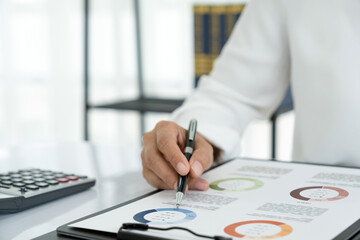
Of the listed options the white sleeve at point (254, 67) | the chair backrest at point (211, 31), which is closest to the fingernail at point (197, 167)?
the white sleeve at point (254, 67)

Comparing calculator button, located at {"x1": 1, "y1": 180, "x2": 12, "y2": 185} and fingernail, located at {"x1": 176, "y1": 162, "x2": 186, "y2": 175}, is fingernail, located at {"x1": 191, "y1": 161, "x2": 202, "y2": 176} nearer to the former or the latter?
fingernail, located at {"x1": 176, "y1": 162, "x2": 186, "y2": 175}

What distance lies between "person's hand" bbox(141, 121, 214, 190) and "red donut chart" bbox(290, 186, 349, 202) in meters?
0.12

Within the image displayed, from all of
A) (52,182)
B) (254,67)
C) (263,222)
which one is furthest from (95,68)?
(263,222)

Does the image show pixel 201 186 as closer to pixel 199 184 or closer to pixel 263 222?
pixel 199 184

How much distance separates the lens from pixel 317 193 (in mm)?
700

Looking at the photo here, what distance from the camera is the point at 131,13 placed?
8.50 feet

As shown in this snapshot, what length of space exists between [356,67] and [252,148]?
138 cm

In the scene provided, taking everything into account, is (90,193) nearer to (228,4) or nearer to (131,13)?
A: (228,4)

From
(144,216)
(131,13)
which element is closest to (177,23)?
(131,13)

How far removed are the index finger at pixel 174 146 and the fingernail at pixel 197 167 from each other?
1 centimetres

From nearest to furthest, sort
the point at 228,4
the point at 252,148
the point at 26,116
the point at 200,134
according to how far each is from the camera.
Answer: the point at 200,134 → the point at 228,4 → the point at 252,148 → the point at 26,116

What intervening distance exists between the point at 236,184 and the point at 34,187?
0.27 m

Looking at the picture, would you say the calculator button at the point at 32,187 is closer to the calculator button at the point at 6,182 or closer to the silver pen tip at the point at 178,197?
the calculator button at the point at 6,182

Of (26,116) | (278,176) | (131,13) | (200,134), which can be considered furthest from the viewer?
(26,116)
